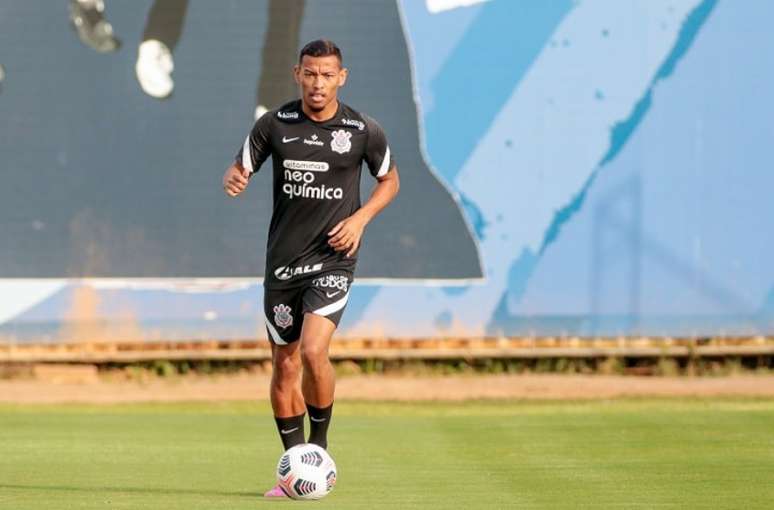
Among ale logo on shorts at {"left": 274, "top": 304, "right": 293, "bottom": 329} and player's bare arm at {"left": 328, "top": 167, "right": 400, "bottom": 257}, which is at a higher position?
player's bare arm at {"left": 328, "top": 167, "right": 400, "bottom": 257}

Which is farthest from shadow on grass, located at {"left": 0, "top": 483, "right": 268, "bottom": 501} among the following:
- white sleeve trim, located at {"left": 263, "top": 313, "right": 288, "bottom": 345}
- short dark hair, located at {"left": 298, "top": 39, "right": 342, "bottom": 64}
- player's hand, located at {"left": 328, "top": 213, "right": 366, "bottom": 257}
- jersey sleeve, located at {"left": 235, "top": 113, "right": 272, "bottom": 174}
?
short dark hair, located at {"left": 298, "top": 39, "right": 342, "bottom": 64}

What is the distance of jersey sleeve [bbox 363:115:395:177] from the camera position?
328 inches

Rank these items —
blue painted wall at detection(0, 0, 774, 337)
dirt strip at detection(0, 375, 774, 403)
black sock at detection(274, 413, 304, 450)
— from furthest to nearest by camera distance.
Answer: blue painted wall at detection(0, 0, 774, 337), dirt strip at detection(0, 375, 774, 403), black sock at detection(274, 413, 304, 450)

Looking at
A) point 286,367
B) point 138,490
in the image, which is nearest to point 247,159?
point 286,367

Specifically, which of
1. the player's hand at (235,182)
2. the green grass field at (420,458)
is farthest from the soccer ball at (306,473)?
the player's hand at (235,182)

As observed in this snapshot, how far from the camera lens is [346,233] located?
812cm

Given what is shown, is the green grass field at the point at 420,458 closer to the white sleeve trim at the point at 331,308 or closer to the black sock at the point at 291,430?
the black sock at the point at 291,430

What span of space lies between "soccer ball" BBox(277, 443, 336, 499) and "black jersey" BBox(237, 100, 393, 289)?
866 millimetres

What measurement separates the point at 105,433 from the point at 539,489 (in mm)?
4484

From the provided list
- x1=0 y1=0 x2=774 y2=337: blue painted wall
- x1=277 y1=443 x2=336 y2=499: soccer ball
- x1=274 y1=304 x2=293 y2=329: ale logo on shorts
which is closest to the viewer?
x1=277 y1=443 x2=336 y2=499: soccer ball

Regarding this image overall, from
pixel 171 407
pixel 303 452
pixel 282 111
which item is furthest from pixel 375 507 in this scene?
pixel 171 407

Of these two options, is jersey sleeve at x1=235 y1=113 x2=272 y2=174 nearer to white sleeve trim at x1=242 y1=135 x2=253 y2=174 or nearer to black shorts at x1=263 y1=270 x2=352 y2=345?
white sleeve trim at x1=242 y1=135 x2=253 y2=174

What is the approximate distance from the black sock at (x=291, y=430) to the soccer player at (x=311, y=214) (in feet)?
0.13

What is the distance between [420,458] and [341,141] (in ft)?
8.58
